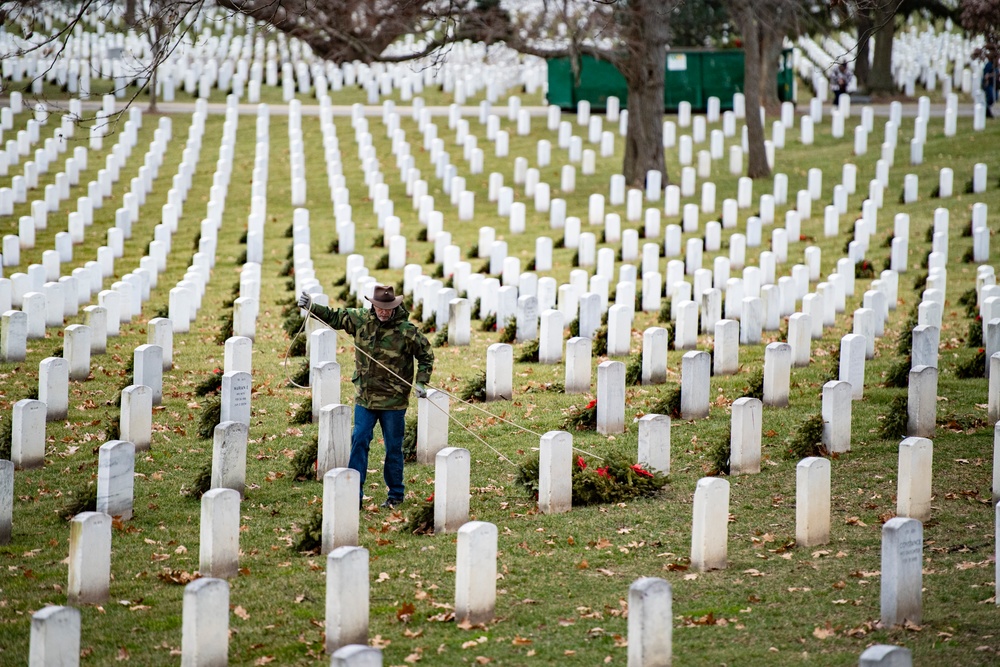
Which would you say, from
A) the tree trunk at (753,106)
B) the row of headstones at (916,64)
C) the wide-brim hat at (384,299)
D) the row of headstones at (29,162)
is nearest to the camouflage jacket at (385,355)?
the wide-brim hat at (384,299)

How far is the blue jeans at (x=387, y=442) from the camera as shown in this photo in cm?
884

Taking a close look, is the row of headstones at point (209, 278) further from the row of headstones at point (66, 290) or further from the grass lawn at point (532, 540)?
the row of headstones at point (66, 290)

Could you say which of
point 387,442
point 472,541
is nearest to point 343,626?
point 472,541

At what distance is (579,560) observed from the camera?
→ 7773mm

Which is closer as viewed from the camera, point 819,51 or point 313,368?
point 313,368

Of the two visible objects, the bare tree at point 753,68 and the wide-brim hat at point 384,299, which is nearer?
the wide-brim hat at point 384,299

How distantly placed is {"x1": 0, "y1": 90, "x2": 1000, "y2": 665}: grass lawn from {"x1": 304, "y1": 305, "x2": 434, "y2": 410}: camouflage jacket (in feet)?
2.60

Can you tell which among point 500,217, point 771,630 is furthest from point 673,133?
point 771,630

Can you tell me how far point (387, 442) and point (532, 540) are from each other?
1.35 metres

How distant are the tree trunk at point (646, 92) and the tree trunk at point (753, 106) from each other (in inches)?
68.5

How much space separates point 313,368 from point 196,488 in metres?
2.31

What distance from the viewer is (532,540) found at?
320 inches

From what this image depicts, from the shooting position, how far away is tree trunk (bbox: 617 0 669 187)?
2416cm

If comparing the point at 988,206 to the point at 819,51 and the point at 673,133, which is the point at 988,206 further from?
the point at 819,51
